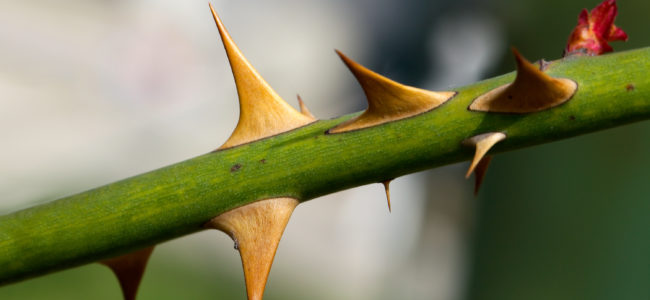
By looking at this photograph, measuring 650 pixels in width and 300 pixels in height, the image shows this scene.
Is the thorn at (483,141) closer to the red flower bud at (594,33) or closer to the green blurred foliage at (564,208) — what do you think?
the red flower bud at (594,33)

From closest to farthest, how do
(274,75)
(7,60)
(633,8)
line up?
(633,8), (7,60), (274,75)

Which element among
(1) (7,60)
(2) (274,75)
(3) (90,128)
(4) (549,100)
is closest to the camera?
(4) (549,100)

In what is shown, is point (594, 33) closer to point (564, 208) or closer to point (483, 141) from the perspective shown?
point (483, 141)

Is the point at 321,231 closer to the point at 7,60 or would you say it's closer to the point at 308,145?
the point at 7,60

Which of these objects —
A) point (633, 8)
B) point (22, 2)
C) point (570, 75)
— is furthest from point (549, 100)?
point (22, 2)

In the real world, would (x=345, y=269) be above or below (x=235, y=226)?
below

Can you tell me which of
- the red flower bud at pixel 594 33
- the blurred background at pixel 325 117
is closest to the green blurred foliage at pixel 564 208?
the blurred background at pixel 325 117

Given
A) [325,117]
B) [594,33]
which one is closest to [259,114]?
[594,33]
